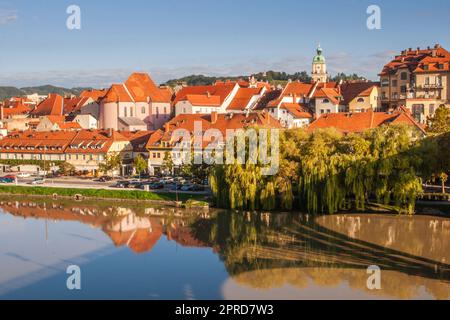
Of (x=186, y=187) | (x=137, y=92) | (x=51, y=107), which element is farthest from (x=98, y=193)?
(x=51, y=107)

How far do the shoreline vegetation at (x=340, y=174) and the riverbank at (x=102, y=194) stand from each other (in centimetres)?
318

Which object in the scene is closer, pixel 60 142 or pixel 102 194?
pixel 102 194

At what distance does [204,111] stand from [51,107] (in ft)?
59.0

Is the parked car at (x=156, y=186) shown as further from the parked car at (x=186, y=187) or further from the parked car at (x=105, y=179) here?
the parked car at (x=105, y=179)

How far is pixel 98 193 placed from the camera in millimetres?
37812

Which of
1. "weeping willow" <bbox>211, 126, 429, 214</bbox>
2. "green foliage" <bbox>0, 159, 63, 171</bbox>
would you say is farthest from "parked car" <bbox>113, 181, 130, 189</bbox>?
"weeping willow" <bbox>211, 126, 429, 214</bbox>

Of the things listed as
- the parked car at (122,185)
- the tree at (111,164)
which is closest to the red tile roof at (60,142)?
the tree at (111,164)

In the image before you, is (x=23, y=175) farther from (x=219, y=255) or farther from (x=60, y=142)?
(x=219, y=255)

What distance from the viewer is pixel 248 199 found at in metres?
31.9

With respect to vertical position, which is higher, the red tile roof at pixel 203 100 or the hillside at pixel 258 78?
the hillside at pixel 258 78

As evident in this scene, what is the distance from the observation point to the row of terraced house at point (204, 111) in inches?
1754

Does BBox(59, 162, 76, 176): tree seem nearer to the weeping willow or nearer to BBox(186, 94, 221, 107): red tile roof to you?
BBox(186, 94, 221, 107): red tile roof

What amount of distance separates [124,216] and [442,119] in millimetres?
19226
